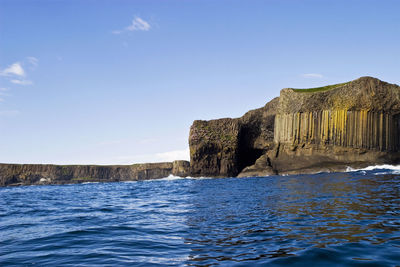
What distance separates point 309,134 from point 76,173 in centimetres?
8351

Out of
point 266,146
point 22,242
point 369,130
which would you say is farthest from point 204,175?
point 22,242

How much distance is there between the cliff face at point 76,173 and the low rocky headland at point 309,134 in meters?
36.5

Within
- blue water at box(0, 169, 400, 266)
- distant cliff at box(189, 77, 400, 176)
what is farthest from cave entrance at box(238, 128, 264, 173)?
blue water at box(0, 169, 400, 266)

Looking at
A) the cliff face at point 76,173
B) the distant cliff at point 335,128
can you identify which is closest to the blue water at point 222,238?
the distant cliff at point 335,128

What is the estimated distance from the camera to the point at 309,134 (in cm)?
4847

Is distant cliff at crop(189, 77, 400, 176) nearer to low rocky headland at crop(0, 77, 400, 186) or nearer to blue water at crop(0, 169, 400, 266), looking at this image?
low rocky headland at crop(0, 77, 400, 186)

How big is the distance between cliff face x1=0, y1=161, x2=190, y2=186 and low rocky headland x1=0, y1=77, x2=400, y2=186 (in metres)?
36.5

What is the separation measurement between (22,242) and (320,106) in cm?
4679

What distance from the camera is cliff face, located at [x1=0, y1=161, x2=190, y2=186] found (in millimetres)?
98562

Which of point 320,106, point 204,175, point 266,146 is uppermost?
point 320,106

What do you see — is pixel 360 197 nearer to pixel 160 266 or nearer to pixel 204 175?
pixel 160 266

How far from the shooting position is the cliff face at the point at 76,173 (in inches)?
3880

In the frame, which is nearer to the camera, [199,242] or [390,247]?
[390,247]

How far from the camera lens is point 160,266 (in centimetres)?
505
